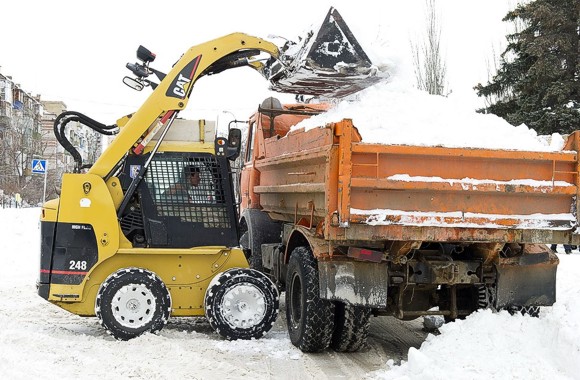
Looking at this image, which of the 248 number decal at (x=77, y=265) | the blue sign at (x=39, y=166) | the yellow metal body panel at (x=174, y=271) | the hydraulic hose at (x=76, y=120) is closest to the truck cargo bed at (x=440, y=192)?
the yellow metal body panel at (x=174, y=271)

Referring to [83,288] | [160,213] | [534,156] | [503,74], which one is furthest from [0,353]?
[503,74]

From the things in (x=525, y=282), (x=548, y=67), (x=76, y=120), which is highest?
(x=548, y=67)

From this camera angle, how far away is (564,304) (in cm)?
651

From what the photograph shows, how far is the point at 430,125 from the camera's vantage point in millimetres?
6344

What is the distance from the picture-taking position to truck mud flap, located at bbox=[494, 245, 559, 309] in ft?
21.2

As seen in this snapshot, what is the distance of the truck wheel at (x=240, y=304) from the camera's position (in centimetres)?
716

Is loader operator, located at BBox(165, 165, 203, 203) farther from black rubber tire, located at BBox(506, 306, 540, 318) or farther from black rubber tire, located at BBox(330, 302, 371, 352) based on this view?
black rubber tire, located at BBox(506, 306, 540, 318)

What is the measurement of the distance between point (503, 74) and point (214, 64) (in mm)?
20128

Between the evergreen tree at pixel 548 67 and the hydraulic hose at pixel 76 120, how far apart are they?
1774cm

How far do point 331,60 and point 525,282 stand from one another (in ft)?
9.80

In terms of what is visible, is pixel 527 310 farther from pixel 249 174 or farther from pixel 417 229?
pixel 249 174

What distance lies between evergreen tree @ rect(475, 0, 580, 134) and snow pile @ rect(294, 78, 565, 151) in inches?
661

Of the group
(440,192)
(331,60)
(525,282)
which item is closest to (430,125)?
(440,192)

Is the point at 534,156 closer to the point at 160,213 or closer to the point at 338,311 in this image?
the point at 338,311
